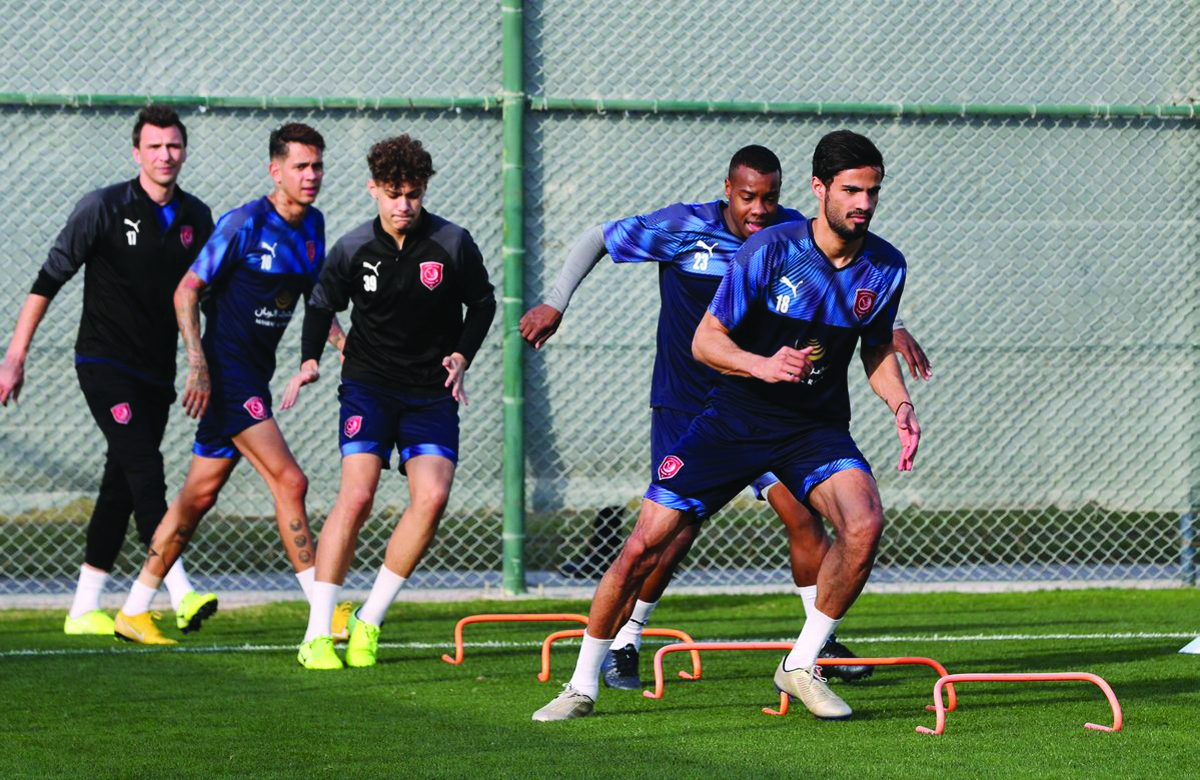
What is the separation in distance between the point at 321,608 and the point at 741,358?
243cm

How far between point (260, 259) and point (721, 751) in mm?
3391

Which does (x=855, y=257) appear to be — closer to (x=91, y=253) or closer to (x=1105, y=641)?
(x=1105, y=641)

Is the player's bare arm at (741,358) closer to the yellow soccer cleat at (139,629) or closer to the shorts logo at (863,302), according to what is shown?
the shorts logo at (863,302)

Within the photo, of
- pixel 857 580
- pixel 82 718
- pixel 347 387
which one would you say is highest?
pixel 347 387

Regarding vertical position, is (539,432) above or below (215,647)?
above

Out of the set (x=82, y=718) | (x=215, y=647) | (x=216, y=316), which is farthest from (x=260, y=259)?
(x=82, y=718)

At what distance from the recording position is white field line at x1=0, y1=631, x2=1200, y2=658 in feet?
24.1

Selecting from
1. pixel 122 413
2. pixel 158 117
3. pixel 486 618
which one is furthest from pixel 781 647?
pixel 158 117

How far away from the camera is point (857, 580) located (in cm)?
541

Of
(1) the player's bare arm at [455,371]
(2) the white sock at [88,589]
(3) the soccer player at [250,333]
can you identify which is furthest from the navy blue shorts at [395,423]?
(2) the white sock at [88,589]

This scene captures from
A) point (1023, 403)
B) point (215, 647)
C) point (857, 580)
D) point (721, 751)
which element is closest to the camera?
point (721, 751)

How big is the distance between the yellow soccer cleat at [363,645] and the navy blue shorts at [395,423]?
65cm

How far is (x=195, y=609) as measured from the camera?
7730 mm

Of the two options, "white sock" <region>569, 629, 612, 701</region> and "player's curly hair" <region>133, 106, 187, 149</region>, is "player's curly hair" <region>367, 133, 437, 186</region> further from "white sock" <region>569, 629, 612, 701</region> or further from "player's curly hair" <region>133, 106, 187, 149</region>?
"white sock" <region>569, 629, 612, 701</region>
